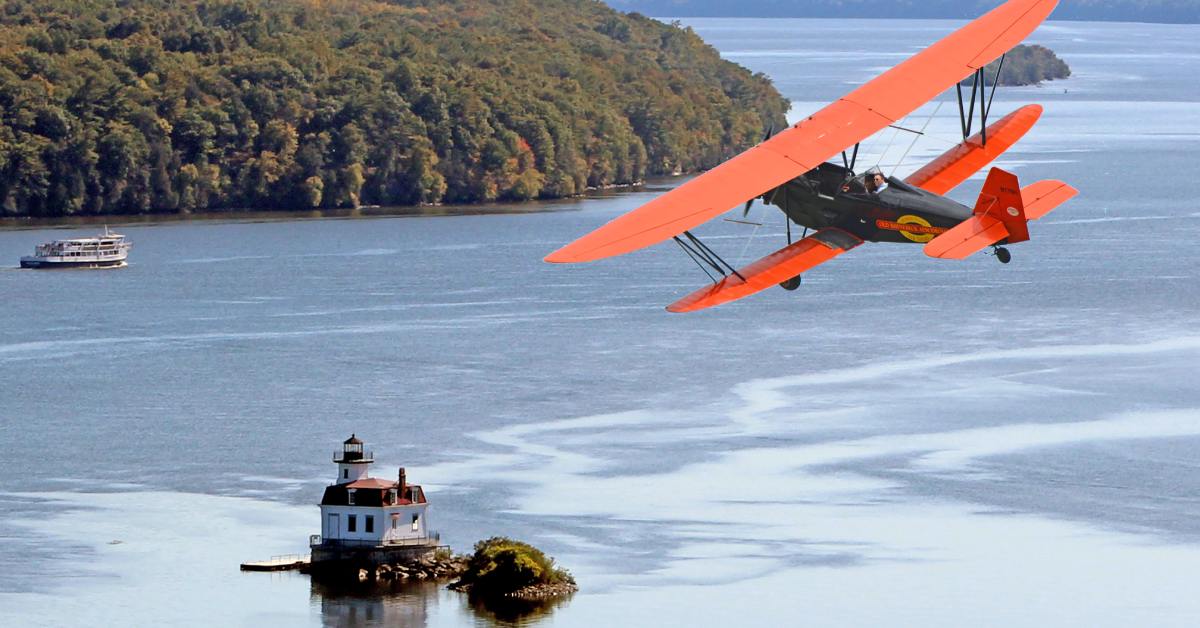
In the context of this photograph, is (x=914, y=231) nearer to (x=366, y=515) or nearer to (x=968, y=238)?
(x=968, y=238)

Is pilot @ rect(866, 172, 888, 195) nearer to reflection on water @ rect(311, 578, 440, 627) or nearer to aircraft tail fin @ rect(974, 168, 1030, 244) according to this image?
aircraft tail fin @ rect(974, 168, 1030, 244)

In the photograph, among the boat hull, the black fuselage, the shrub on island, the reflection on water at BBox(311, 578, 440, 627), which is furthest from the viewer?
the boat hull

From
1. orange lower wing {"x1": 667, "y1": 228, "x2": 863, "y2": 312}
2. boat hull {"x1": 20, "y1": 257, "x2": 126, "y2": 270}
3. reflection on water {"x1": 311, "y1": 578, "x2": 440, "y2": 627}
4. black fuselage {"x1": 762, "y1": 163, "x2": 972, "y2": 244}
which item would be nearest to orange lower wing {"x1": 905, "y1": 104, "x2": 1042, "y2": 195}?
black fuselage {"x1": 762, "y1": 163, "x2": 972, "y2": 244}

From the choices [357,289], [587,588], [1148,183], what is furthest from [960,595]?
[1148,183]

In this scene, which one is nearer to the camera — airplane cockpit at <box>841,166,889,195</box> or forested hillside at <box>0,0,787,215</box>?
airplane cockpit at <box>841,166,889,195</box>

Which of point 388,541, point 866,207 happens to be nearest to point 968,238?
point 866,207

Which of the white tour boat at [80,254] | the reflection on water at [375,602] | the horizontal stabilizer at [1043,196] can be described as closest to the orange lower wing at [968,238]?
the horizontal stabilizer at [1043,196]

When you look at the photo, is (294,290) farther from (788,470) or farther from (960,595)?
(960,595)

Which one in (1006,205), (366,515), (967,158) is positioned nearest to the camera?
(1006,205)
